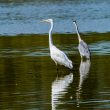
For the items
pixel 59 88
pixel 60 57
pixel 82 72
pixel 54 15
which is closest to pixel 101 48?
pixel 60 57

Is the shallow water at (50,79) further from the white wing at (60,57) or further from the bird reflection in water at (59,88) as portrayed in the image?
the white wing at (60,57)

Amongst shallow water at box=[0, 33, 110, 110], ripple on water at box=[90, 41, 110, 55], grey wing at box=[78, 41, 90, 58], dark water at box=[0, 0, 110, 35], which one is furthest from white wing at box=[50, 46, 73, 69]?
dark water at box=[0, 0, 110, 35]

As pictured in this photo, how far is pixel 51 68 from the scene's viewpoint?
749 inches

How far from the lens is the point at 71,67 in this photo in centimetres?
1817

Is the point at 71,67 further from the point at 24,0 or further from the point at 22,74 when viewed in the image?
the point at 24,0

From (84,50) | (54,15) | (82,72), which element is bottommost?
(54,15)

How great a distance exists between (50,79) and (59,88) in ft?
5.43

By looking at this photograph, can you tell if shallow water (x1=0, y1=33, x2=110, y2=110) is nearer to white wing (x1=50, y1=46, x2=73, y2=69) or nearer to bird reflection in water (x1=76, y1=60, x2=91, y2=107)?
bird reflection in water (x1=76, y1=60, x2=91, y2=107)

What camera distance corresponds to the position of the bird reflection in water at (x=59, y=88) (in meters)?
13.1

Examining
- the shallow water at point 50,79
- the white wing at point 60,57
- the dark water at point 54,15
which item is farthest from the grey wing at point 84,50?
the dark water at point 54,15

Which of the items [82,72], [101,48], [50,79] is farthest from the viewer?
[101,48]

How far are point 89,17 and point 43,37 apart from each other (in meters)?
12.4

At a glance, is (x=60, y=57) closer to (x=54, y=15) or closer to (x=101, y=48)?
(x=101, y=48)

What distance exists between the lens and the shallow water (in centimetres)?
1291
